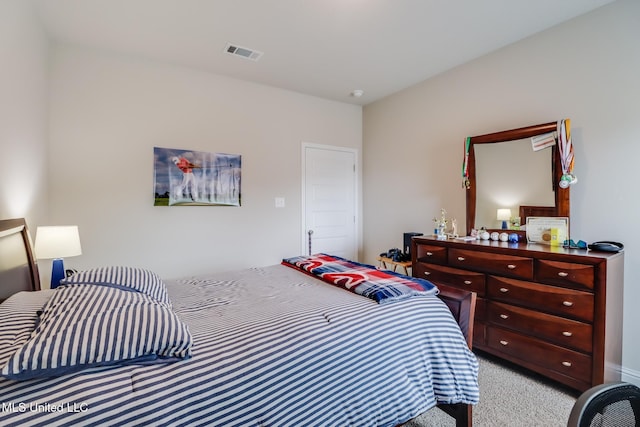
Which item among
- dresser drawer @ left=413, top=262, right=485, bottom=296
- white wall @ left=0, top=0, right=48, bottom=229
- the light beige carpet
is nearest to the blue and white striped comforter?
the light beige carpet

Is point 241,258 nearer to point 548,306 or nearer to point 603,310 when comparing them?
point 548,306

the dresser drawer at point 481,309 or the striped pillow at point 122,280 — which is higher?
the striped pillow at point 122,280

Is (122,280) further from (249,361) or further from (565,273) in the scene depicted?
(565,273)

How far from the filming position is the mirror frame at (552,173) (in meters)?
2.32

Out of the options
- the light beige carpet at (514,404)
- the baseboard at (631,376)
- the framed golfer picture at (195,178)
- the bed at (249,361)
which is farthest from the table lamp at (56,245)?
the baseboard at (631,376)

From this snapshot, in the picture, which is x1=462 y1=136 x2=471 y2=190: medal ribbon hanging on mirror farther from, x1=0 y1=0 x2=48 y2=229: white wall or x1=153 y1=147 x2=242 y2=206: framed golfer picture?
x1=0 y1=0 x2=48 y2=229: white wall

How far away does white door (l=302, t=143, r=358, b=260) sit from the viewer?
3.91 metres

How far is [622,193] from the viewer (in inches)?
82.6

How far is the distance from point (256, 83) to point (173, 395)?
133 inches

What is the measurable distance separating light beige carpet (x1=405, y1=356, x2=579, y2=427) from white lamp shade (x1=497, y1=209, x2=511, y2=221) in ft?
4.06

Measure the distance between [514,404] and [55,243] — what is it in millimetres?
3222

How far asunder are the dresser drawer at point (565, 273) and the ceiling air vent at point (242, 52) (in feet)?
9.71

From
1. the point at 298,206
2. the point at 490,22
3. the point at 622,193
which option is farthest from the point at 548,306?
the point at 298,206

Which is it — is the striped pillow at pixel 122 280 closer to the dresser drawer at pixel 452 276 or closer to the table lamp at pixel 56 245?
the table lamp at pixel 56 245
